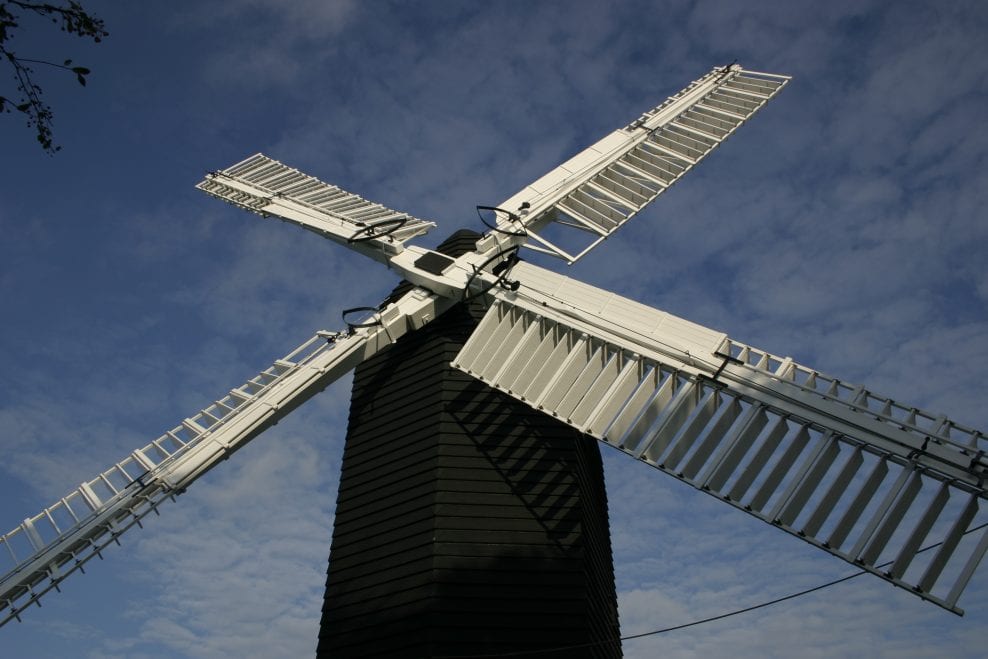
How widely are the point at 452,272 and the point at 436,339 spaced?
1.16 meters

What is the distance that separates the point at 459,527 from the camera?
11.2 m

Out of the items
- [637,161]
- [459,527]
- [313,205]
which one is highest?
[637,161]

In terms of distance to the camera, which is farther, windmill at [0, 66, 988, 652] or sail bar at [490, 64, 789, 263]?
sail bar at [490, 64, 789, 263]

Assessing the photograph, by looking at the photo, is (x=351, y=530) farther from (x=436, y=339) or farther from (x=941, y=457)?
(x=941, y=457)

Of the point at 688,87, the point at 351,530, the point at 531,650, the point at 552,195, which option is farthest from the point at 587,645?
the point at 688,87

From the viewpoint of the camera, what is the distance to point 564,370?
10461 millimetres

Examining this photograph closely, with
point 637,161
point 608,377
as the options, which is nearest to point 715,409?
point 608,377

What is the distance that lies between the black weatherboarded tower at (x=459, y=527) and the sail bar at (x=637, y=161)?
6.95ft

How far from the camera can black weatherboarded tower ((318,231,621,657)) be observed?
10.6 m

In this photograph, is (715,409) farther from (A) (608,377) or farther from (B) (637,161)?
(B) (637,161)

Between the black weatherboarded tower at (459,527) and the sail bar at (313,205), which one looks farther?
the sail bar at (313,205)

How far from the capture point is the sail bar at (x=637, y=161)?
44.4ft

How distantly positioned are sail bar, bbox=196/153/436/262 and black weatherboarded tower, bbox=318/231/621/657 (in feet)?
5.75

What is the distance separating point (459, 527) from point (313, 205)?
6986 mm
